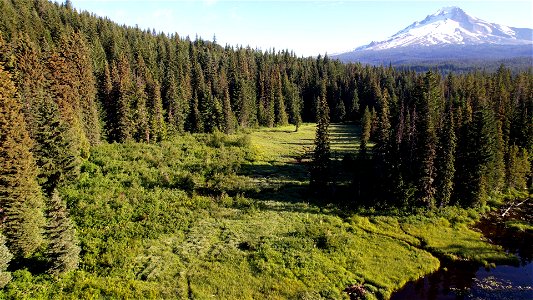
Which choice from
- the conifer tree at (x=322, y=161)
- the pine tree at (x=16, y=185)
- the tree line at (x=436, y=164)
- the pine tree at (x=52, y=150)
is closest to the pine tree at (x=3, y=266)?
the pine tree at (x=16, y=185)

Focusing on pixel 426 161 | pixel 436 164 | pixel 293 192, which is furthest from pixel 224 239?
pixel 436 164

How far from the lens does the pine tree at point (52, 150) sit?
154ft

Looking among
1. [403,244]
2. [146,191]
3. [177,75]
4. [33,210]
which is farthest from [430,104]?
[177,75]

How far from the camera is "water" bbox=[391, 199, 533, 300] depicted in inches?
1313

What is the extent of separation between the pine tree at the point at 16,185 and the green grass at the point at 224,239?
13.0 feet

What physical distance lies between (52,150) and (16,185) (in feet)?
43.5

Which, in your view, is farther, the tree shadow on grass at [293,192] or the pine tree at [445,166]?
the pine tree at [445,166]

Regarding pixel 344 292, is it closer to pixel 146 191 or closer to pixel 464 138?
pixel 146 191

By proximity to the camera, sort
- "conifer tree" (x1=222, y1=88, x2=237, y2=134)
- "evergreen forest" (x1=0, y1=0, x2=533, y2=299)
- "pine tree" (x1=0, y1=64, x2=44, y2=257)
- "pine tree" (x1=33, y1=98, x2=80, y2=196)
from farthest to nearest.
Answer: "conifer tree" (x1=222, y1=88, x2=237, y2=134) < "pine tree" (x1=33, y1=98, x2=80, y2=196) < "pine tree" (x1=0, y1=64, x2=44, y2=257) < "evergreen forest" (x1=0, y1=0, x2=533, y2=299)

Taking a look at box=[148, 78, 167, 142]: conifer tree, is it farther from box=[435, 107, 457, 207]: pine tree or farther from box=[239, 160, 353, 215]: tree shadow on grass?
box=[435, 107, 457, 207]: pine tree

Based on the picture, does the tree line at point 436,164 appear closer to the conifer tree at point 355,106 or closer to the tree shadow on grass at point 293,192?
the tree shadow on grass at point 293,192

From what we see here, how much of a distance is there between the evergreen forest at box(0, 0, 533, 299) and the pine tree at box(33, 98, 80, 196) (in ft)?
0.62

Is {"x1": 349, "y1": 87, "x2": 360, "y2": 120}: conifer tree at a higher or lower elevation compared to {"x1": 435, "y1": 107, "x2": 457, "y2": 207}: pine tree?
higher

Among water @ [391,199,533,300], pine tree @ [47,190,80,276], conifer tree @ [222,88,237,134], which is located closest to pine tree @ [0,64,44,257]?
pine tree @ [47,190,80,276]
